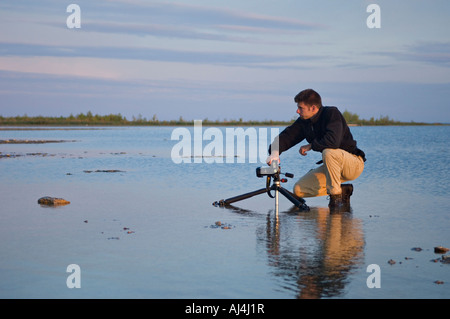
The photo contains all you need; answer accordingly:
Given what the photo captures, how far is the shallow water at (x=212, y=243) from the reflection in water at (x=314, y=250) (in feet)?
0.04

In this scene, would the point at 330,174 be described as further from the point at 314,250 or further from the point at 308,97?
the point at 314,250

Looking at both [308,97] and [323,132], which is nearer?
[308,97]

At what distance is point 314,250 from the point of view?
5.72m

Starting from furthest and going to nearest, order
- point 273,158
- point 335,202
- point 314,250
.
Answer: point 335,202 < point 273,158 < point 314,250

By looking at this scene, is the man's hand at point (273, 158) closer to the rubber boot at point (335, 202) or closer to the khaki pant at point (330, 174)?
the khaki pant at point (330, 174)

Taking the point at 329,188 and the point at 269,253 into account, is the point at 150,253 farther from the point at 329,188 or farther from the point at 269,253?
the point at 329,188

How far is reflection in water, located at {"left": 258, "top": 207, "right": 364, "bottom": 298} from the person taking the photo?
459 cm

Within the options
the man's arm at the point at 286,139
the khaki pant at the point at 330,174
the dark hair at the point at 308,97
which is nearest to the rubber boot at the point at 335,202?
the khaki pant at the point at 330,174

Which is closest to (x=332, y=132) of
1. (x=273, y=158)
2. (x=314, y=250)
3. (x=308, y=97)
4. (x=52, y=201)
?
(x=308, y=97)

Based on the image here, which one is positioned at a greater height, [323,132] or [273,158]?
[323,132]

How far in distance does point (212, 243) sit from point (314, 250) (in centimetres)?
103

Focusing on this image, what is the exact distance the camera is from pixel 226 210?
841 cm
